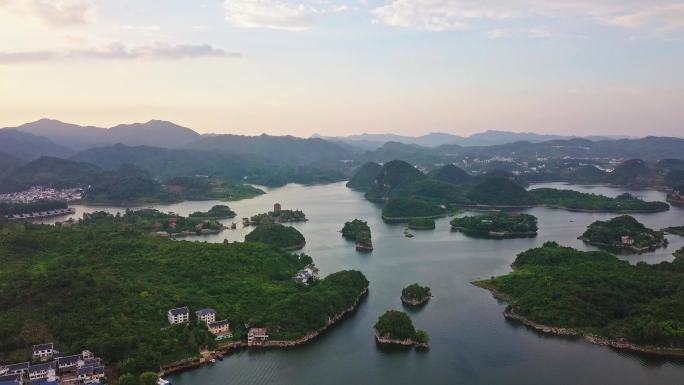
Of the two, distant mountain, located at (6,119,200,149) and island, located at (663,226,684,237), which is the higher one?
distant mountain, located at (6,119,200,149)

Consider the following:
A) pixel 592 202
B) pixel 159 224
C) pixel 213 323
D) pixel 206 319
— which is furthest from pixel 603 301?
pixel 592 202

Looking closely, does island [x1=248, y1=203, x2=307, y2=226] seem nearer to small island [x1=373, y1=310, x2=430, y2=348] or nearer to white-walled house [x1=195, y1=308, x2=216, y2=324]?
white-walled house [x1=195, y1=308, x2=216, y2=324]

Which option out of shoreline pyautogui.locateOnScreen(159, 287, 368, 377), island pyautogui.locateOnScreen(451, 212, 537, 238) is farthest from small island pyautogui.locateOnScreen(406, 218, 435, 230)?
shoreline pyautogui.locateOnScreen(159, 287, 368, 377)

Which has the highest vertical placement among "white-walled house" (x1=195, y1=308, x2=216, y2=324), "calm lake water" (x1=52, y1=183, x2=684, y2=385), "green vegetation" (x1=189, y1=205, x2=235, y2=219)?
"green vegetation" (x1=189, y1=205, x2=235, y2=219)

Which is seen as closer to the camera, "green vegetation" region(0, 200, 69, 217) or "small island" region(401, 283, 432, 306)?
"small island" region(401, 283, 432, 306)

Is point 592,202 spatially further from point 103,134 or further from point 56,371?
point 103,134

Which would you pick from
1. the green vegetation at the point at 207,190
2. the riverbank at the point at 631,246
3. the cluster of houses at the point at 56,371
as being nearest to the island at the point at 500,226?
the riverbank at the point at 631,246

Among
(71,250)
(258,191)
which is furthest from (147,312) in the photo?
(258,191)
